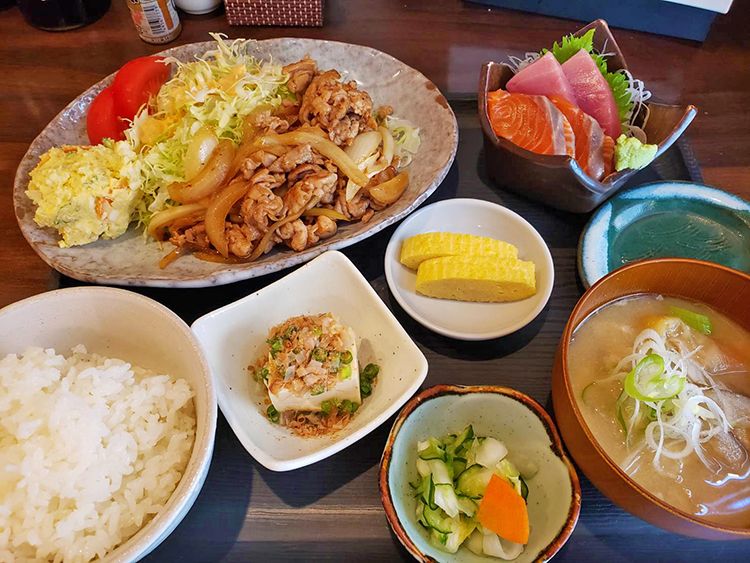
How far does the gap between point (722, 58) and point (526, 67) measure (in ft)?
4.45

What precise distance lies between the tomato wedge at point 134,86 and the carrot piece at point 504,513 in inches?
77.2

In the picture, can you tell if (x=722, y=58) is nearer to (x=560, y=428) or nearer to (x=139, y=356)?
(x=560, y=428)

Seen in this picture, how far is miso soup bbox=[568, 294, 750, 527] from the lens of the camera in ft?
4.33

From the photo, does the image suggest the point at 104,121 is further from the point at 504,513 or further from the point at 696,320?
the point at 696,320

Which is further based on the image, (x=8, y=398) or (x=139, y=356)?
(x=139, y=356)

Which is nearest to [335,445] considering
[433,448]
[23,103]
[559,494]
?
[433,448]

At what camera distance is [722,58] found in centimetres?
286

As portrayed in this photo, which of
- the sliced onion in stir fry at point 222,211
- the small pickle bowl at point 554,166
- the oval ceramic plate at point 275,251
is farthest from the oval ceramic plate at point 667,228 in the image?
the sliced onion in stir fry at point 222,211

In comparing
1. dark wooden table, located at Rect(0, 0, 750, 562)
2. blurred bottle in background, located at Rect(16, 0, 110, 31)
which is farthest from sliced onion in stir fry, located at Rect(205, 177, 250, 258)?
blurred bottle in background, located at Rect(16, 0, 110, 31)

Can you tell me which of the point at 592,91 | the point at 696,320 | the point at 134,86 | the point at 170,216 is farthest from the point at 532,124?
the point at 134,86

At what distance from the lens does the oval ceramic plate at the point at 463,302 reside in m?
1.81

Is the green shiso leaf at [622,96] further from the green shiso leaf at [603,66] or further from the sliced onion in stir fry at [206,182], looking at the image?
the sliced onion in stir fry at [206,182]

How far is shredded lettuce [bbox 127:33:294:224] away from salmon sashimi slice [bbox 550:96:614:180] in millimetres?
1145

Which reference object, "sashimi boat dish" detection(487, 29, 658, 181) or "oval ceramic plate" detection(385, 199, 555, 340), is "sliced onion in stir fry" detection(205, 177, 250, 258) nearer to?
"oval ceramic plate" detection(385, 199, 555, 340)
